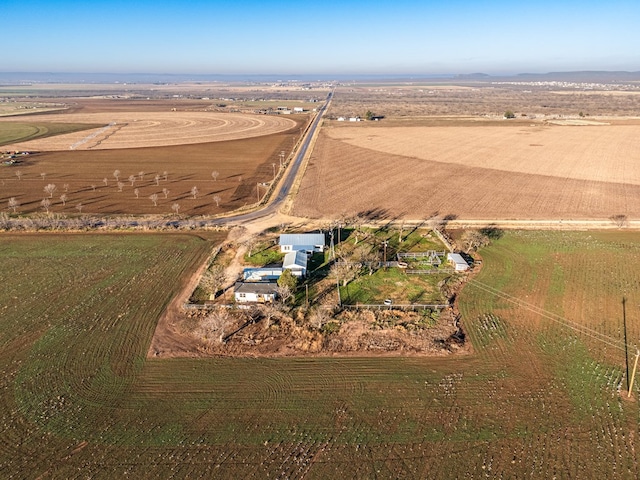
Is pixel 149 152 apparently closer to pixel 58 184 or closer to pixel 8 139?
pixel 58 184

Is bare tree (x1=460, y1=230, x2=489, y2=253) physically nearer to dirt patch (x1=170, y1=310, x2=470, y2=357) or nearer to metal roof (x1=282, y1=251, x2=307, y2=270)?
dirt patch (x1=170, y1=310, x2=470, y2=357)

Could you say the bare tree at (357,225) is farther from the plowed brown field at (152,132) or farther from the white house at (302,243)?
Answer: the plowed brown field at (152,132)

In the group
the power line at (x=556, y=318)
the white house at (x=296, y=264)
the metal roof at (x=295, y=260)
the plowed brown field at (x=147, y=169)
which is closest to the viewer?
the power line at (x=556, y=318)

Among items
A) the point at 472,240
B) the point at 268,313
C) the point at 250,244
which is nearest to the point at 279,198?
the point at 250,244

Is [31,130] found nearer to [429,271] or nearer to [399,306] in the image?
[429,271]

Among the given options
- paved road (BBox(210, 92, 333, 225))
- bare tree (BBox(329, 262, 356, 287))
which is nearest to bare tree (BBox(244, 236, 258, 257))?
paved road (BBox(210, 92, 333, 225))

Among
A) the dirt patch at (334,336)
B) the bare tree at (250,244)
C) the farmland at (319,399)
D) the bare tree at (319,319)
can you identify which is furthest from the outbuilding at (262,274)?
the farmland at (319,399)

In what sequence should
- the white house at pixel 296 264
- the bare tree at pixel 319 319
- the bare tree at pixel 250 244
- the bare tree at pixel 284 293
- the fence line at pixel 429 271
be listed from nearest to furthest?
the bare tree at pixel 319 319
the bare tree at pixel 284 293
the white house at pixel 296 264
the fence line at pixel 429 271
the bare tree at pixel 250 244
